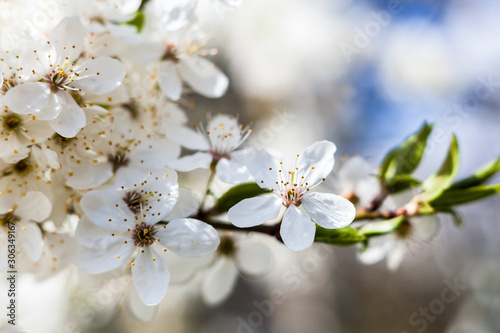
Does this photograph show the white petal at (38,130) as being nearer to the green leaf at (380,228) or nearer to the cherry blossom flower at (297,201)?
the cherry blossom flower at (297,201)

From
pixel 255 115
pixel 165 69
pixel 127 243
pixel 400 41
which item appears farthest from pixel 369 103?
pixel 127 243

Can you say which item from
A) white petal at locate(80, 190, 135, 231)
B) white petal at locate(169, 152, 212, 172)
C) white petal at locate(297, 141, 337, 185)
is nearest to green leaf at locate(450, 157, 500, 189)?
white petal at locate(297, 141, 337, 185)

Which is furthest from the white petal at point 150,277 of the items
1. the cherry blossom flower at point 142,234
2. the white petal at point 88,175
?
the white petal at point 88,175

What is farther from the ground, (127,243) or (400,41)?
(127,243)

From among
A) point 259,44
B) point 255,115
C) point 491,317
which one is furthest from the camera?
point 255,115

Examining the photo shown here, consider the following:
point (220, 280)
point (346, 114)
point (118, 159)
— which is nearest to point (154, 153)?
point (118, 159)

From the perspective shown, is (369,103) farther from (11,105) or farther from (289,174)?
(11,105)
